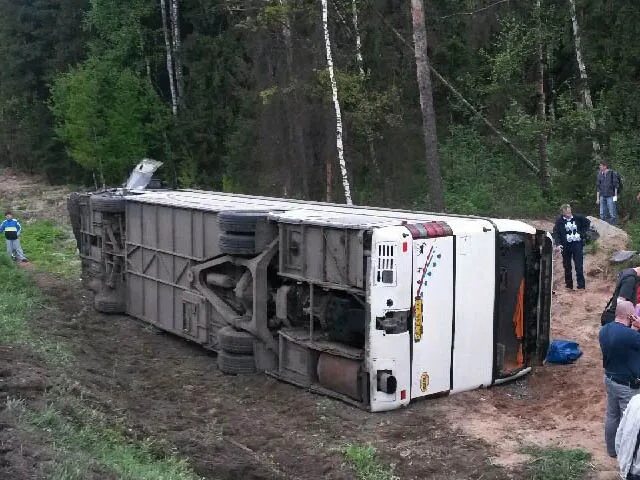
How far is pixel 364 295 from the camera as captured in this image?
28.2 ft

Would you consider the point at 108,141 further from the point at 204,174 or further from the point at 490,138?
the point at 490,138

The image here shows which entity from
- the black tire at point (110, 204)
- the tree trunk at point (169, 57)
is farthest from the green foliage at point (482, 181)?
the tree trunk at point (169, 57)

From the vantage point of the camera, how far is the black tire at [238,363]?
10383mm

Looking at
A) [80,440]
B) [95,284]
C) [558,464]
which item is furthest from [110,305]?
[558,464]

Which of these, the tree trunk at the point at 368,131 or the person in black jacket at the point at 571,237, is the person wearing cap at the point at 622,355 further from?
the tree trunk at the point at 368,131

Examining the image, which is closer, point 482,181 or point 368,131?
point 482,181

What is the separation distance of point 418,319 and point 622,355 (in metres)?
2.50

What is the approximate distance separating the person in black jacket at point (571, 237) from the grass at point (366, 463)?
20.0 ft

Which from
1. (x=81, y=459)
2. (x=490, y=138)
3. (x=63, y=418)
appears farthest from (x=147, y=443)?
(x=490, y=138)

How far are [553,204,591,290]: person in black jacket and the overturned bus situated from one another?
108 inches

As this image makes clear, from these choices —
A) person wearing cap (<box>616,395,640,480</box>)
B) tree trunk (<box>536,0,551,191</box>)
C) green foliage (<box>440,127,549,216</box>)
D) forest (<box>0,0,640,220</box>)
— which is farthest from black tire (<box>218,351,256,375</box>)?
tree trunk (<box>536,0,551,191</box>)

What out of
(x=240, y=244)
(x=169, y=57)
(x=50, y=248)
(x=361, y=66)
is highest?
(x=169, y=57)

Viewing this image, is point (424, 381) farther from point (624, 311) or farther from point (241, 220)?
point (241, 220)

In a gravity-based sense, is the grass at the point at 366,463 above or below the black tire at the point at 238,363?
below
